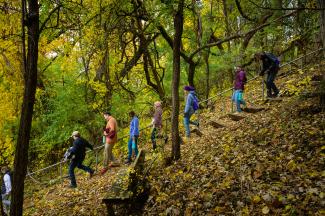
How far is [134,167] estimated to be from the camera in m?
8.20

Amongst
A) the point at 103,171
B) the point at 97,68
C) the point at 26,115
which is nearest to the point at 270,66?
the point at 103,171

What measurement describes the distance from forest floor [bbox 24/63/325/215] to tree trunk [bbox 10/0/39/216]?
225 cm

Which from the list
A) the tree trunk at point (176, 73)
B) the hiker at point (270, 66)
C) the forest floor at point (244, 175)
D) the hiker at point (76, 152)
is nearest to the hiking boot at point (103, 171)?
the forest floor at point (244, 175)

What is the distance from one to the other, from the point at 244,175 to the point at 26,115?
4.53 m

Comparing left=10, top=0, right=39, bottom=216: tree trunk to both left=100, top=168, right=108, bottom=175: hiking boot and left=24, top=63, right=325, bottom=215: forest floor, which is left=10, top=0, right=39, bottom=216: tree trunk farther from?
left=100, top=168, right=108, bottom=175: hiking boot

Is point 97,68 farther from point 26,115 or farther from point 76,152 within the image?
point 26,115

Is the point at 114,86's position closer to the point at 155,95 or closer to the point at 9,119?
the point at 155,95

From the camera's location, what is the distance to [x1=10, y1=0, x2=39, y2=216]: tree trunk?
642 cm

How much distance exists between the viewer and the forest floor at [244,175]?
572 cm

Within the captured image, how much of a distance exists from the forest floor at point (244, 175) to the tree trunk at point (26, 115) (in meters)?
2.25

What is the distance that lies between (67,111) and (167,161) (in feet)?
26.8

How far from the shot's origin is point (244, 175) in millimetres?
6809

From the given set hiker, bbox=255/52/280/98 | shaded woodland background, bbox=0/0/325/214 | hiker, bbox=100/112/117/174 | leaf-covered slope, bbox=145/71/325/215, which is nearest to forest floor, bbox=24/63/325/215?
leaf-covered slope, bbox=145/71/325/215

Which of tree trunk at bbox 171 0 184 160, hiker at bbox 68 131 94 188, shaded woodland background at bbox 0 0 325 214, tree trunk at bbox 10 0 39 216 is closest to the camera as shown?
tree trunk at bbox 10 0 39 216
